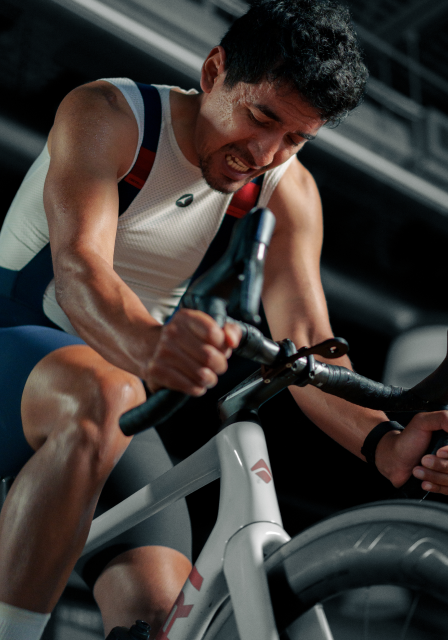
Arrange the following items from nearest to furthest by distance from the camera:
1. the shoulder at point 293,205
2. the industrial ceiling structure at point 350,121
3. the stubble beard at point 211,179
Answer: the stubble beard at point 211,179, the shoulder at point 293,205, the industrial ceiling structure at point 350,121

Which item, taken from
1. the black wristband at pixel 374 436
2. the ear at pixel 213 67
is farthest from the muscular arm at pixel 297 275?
the ear at pixel 213 67

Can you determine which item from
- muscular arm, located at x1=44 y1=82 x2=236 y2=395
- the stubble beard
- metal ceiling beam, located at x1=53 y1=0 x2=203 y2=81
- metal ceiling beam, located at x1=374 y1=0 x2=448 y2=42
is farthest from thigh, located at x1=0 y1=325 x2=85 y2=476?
metal ceiling beam, located at x1=374 y1=0 x2=448 y2=42

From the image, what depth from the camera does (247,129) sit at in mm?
923

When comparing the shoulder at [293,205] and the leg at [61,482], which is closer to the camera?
the leg at [61,482]

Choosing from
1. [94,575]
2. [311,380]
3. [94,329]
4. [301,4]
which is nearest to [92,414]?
[94,329]

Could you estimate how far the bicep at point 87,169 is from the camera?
0.72 metres

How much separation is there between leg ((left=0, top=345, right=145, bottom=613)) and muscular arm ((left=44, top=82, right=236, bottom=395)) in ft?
0.32

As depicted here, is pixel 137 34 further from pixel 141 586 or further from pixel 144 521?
pixel 141 586

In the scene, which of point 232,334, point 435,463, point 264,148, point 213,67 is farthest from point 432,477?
point 213,67

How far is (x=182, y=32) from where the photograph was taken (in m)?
2.03

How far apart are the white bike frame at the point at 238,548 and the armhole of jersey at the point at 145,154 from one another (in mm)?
468

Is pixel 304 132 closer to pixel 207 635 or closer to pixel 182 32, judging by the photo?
pixel 207 635

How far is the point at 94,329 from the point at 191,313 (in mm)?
193

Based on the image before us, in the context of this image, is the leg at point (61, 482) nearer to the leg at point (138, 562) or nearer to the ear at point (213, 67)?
the leg at point (138, 562)
